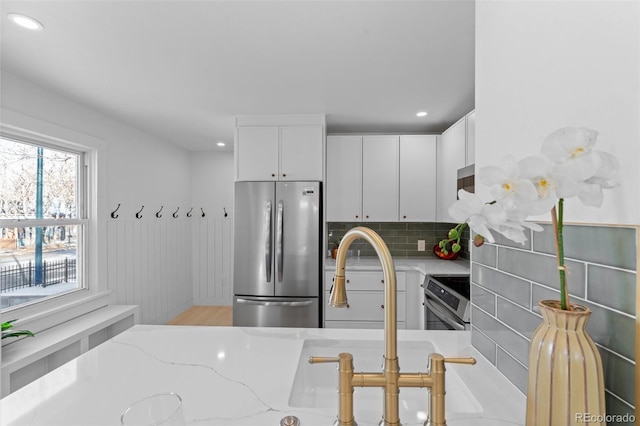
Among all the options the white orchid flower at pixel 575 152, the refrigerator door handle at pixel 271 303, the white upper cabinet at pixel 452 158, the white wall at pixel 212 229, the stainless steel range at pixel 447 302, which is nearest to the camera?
the white orchid flower at pixel 575 152

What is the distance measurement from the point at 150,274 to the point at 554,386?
4.08m

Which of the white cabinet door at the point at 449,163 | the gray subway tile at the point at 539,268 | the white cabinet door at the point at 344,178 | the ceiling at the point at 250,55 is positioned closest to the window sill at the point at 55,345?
the ceiling at the point at 250,55

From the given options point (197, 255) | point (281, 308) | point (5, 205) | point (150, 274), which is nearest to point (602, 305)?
point (281, 308)

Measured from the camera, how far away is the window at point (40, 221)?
231cm

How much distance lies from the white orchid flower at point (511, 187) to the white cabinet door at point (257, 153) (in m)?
2.76

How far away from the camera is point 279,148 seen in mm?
3160

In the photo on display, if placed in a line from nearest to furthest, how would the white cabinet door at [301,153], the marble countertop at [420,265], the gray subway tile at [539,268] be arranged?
1. the gray subway tile at [539,268]
2. the marble countertop at [420,265]
3. the white cabinet door at [301,153]

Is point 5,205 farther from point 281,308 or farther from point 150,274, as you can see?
point 281,308

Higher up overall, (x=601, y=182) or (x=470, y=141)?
(x=470, y=141)

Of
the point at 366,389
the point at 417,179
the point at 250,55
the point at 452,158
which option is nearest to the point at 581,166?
the point at 366,389

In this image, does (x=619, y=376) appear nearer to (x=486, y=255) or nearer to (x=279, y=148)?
(x=486, y=255)

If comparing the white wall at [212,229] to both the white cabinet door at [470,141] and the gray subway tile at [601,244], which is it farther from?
the gray subway tile at [601,244]

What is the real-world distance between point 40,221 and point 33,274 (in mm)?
423

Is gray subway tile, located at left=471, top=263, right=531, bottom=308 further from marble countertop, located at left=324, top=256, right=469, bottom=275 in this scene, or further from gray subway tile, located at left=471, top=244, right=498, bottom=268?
marble countertop, located at left=324, top=256, right=469, bottom=275
